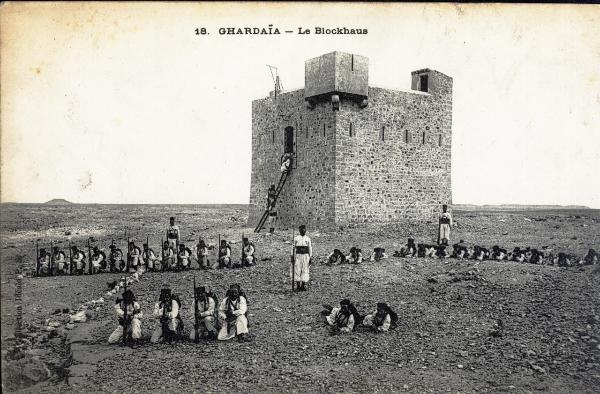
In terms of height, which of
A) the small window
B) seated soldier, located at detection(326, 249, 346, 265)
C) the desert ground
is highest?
the small window

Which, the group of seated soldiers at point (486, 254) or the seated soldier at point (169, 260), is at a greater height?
the group of seated soldiers at point (486, 254)

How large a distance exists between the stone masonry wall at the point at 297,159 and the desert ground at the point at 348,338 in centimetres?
484

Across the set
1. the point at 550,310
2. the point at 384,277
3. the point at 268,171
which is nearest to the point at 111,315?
the point at 384,277

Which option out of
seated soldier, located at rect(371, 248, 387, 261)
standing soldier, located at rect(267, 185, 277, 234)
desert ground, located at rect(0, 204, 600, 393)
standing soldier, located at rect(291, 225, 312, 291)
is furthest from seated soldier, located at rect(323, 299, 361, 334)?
standing soldier, located at rect(267, 185, 277, 234)

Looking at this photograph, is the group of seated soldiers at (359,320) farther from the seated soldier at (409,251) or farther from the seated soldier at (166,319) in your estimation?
the seated soldier at (409,251)

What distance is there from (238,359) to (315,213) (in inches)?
394

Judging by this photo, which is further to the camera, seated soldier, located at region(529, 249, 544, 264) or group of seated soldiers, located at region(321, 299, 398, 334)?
seated soldier, located at region(529, 249, 544, 264)

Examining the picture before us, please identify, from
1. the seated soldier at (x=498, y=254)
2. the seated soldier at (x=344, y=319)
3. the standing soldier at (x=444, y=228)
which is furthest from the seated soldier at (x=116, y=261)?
the seated soldier at (x=498, y=254)

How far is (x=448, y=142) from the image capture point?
768 inches

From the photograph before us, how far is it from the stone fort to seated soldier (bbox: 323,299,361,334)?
8115 millimetres

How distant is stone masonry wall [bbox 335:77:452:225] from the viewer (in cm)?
1677

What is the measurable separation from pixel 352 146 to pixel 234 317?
396 inches

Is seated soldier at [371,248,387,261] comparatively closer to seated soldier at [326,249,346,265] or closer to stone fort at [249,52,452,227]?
seated soldier at [326,249,346,265]

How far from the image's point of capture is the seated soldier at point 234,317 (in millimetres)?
8031
